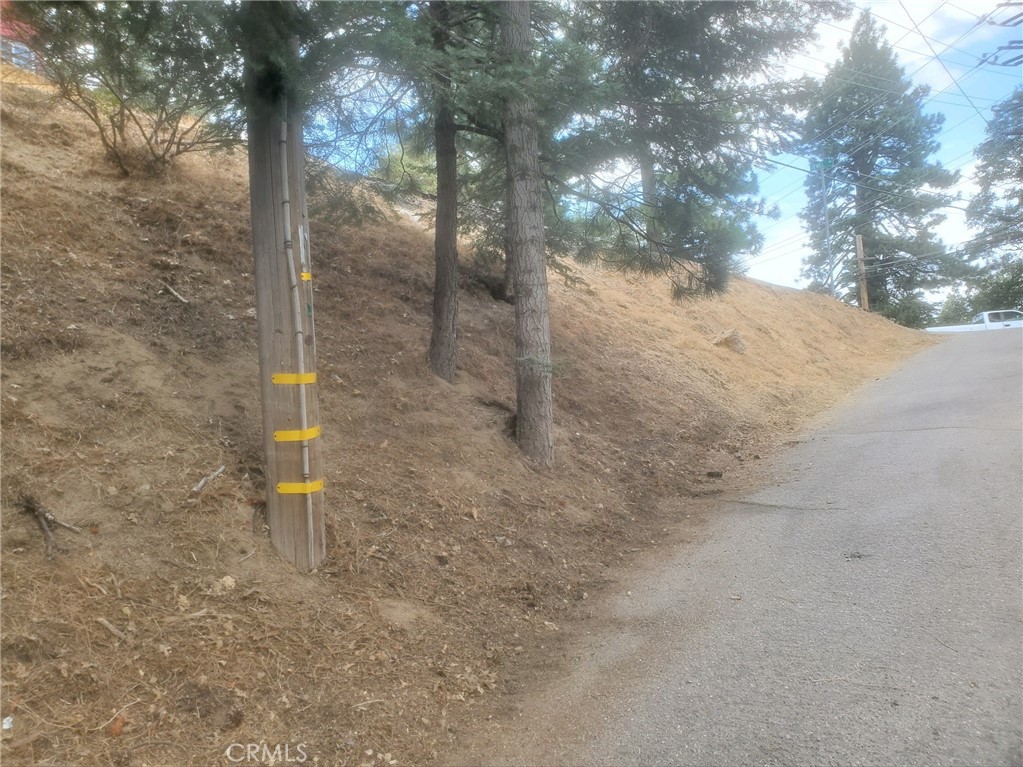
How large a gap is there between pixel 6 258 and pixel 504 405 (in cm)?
490

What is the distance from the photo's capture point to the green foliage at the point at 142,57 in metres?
4.24

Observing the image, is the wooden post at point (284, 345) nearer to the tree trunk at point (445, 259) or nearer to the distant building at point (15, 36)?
the distant building at point (15, 36)

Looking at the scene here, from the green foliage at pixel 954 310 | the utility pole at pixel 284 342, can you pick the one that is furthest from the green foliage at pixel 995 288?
the utility pole at pixel 284 342

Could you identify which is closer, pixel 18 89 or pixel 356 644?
pixel 356 644

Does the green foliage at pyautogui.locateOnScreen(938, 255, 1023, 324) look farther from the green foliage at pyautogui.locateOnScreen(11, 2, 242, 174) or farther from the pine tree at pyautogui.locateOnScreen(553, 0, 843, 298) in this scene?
the green foliage at pyautogui.locateOnScreen(11, 2, 242, 174)

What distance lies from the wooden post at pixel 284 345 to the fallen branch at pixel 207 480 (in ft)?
1.18

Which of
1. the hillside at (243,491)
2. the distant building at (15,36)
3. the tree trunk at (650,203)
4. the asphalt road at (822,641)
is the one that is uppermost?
the distant building at (15,36)

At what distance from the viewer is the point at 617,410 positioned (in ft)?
32.3

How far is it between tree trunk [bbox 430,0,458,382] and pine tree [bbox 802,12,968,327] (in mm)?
13339

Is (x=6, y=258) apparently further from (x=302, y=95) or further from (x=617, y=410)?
(x=617, y=410)

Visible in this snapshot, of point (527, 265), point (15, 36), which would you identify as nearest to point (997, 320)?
point (527, 265)

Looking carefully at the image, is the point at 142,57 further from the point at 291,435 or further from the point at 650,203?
the point at 650,203

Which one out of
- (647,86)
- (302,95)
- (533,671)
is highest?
(647,86)

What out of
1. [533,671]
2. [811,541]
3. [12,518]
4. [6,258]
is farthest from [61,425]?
[811,541]
